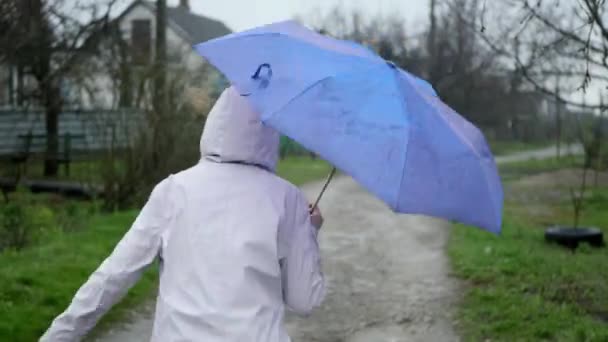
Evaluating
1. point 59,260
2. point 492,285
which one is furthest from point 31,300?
point 492,285

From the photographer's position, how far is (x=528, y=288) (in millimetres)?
8227

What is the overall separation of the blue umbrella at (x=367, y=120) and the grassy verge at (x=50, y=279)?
3.71 metres

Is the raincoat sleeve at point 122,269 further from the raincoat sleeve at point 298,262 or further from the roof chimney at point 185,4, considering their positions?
the roof chimney at point 185,4

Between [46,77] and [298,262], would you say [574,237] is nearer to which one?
[298,262]

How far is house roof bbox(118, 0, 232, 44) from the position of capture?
154ft

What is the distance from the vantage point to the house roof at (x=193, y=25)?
1852 inches

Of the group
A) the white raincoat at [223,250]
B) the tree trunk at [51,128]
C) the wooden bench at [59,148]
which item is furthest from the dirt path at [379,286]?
the wooden bench at [59,148]

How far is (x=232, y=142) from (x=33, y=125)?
894 inches

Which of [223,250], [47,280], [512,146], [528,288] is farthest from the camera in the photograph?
A: [512,146]

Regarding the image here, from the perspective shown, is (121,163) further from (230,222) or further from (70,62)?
(230,222)

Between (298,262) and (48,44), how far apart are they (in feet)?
44.4

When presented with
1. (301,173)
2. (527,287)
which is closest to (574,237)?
(527,287)

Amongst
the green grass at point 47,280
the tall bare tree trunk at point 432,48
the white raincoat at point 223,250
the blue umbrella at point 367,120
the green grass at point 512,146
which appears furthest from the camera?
the green grass at point 512,146

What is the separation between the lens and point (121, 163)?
42.0 feet
